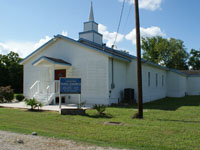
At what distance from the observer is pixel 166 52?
1950 inches

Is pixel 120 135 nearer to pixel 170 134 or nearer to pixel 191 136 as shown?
pixel 170 134

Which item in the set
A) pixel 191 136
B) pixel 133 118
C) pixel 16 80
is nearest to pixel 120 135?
pixel 191 136

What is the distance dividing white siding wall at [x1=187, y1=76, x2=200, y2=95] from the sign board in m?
25.4

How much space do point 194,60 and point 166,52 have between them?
36.9 feet

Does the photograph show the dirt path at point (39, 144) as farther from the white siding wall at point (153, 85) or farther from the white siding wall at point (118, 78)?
the white siding wall at point (153, 85)

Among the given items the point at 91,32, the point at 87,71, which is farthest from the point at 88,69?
the point at 91,32

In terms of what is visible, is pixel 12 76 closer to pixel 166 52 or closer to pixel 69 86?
pixel 69 86

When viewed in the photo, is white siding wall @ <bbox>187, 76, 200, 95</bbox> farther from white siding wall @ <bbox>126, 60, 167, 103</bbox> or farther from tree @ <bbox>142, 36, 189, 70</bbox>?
tree @ <bbox>142, 36, 189, 70</bbox>

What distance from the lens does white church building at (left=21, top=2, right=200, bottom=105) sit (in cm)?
1552

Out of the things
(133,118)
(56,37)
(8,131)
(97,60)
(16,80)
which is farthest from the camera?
(16,80)

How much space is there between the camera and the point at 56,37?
17844 mm

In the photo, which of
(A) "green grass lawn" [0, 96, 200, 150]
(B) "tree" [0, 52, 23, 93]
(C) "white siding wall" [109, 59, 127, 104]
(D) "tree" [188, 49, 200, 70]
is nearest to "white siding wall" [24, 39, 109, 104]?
(C) "white siding wall" [109, 59, 127, 104]

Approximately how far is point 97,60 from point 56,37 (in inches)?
184

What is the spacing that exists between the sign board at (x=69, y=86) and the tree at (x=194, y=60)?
50210mm
